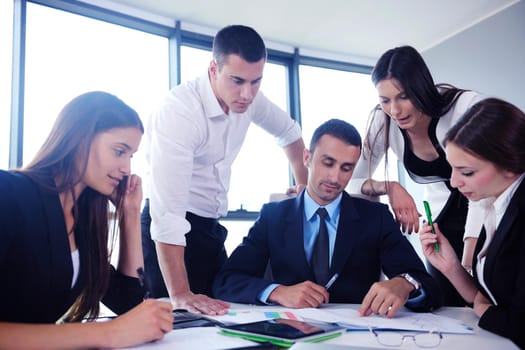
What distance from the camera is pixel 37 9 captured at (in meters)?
3.54

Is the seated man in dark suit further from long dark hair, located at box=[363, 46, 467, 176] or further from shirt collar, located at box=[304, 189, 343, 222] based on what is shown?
long dark hair, located at box=[363, 46, 467, 176]

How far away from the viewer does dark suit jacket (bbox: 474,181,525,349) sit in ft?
3.41

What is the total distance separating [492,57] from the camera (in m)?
4.26

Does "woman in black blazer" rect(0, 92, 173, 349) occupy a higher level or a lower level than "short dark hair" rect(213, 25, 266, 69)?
lower

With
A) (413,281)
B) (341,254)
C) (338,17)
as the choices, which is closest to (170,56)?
(338,17)

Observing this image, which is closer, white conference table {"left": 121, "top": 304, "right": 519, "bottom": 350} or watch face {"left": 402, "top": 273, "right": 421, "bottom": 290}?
white conference table {"left": 121, "top": 304, "right": 519, "bottom": 350}

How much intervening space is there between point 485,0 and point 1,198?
4.20m

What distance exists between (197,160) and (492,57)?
344 cm

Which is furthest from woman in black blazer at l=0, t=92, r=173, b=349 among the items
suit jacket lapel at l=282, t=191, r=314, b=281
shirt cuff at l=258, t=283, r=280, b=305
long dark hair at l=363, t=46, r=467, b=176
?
long dark hair at l=363, t=46, r=467, b=176

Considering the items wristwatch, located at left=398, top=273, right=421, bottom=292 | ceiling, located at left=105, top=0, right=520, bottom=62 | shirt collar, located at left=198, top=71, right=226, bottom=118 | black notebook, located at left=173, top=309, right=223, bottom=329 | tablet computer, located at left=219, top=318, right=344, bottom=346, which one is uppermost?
ceiling, located at left=105, top=0, right=520, bottom=62

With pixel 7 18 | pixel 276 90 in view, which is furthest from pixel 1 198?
pixel 276 90

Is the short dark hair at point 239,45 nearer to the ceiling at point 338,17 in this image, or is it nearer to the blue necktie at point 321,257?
the blue necktie at point 321,257

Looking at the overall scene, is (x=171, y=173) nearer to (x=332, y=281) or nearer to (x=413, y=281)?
(x=332, y=281)

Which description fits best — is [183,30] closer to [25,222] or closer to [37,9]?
[37,9]
